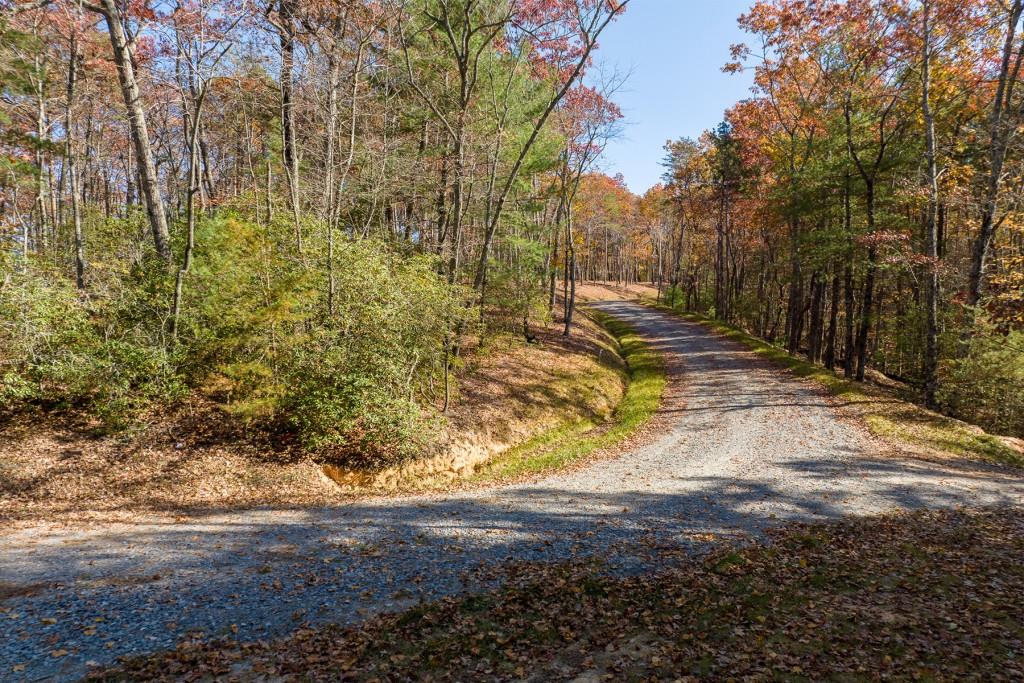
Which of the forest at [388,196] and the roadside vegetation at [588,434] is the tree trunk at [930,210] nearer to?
the forest at [388,196]

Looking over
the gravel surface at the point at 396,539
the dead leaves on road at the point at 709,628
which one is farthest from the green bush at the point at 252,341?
the dead leaves on road at the point at 709,628

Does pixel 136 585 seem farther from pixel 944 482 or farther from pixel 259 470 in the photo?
pixel 944 482

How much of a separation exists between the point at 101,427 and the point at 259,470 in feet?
11.3

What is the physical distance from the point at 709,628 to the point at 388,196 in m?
15.3

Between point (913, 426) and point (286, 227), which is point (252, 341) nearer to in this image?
point (286, 227)

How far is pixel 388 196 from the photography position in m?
16.6

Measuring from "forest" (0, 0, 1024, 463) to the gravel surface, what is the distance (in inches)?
135

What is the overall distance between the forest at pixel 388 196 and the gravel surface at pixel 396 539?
135 inches

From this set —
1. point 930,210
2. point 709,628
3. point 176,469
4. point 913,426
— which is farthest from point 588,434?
point 930,210

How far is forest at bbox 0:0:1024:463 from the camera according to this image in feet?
34.9

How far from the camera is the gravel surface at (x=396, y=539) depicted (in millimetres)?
5316

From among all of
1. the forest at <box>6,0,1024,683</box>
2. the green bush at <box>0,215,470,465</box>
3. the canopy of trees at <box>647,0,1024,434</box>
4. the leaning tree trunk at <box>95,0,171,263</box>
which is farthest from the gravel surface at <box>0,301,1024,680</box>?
the leaning tree trunk at <box>95,0,171,263</box>

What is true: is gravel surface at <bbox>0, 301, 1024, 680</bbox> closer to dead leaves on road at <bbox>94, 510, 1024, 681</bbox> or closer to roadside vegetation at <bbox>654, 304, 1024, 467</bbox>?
dead leaves on road at <bbox>94, 510, 1024, 681</bbox>

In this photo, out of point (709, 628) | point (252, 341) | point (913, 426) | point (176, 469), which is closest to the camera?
point (709, 628)
